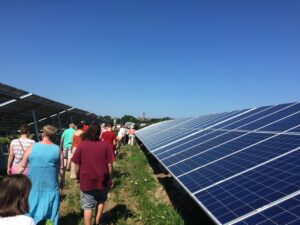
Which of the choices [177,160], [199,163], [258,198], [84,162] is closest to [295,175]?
[258,198]

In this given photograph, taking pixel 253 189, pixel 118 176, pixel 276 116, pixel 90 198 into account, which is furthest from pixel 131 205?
pixel 253 189

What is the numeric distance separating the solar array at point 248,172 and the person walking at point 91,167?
1.34 metres

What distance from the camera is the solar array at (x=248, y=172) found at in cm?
423

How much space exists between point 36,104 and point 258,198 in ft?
49.7

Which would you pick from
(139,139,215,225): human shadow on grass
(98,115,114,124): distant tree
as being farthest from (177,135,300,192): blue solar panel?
(98,115,114,124): distant tree

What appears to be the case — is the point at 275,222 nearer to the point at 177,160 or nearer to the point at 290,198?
the point at 290,198

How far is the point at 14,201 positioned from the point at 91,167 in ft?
11.1

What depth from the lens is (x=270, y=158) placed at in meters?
5.92

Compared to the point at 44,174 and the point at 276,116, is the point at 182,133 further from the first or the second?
the point at 44,174

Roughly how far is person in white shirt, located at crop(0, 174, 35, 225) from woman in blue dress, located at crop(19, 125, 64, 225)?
7.94 feet

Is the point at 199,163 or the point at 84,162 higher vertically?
the point at 84,162

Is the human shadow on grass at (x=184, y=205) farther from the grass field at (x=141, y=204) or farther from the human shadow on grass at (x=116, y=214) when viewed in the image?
the human shadow on grass at (x=116, y=214)

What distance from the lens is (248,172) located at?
5672 mm

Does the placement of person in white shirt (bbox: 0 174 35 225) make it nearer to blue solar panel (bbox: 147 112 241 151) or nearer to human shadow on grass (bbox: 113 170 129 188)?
human shadow on grass (bbox: 113 170 129 188)
